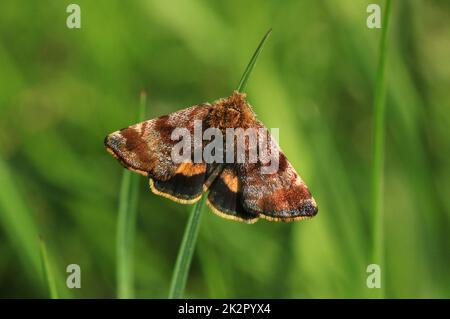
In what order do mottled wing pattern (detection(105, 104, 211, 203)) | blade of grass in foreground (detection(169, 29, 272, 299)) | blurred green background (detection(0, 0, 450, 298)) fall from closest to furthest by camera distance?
blade of grass in foreground (detection(169, 29, 272, 299)) → mottled wing pattern (detection(105, 104, 211, 203)) → blurred green background (detection(0, 0, 450, 298))

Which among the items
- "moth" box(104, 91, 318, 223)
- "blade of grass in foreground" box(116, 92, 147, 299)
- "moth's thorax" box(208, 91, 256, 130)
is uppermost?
"moth's thorax" box(208, 91, 256, 130)

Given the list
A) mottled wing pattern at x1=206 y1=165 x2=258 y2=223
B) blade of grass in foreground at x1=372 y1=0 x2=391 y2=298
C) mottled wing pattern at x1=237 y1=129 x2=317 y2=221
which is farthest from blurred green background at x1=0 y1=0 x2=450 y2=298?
mottled wing pattern at x1=206 y1=165 x2=258 y2=223

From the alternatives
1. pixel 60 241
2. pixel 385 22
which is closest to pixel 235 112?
pixel 385 22

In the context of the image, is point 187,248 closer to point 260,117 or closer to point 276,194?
point 276,194

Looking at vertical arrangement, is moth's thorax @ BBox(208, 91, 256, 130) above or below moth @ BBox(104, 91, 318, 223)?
above

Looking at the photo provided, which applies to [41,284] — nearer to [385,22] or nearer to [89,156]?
[89,156]

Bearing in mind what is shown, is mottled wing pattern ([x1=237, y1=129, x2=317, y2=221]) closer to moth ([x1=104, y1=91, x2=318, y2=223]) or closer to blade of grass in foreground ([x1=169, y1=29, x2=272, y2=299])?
moth ([x1=104, y1=91, x2=318, y2=223])

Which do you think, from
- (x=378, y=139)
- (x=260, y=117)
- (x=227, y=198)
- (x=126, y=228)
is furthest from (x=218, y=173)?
(x=260, y=117)

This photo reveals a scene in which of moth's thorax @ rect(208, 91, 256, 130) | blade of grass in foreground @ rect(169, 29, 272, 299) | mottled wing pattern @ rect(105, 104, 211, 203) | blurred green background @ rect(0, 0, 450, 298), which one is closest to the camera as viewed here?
blade of grass in foreground @ rect(169, 29, 272, 299)
